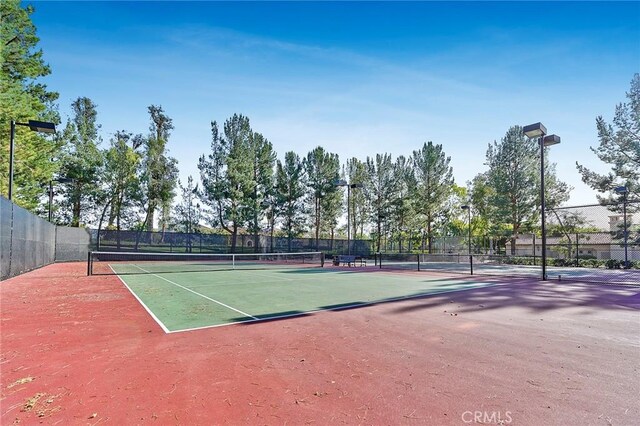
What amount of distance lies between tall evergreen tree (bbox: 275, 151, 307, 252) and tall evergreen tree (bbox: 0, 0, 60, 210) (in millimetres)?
22952

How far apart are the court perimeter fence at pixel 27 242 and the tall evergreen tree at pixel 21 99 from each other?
3355 mm

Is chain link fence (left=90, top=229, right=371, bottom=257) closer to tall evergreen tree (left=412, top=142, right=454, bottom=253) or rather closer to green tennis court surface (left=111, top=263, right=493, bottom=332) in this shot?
tall evergreen tree (left=412, top=142, right=454, bottom=253)

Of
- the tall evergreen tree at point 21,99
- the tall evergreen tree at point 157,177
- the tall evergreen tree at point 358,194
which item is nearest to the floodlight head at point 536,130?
the tall evergreen tree at point 21,99

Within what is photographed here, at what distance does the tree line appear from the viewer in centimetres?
2431

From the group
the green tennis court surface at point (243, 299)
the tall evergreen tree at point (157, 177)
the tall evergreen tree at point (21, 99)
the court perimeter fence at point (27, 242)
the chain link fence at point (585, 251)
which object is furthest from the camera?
the tall evergreen tree at point (157, 177)

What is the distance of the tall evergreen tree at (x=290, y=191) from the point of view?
4166 cm

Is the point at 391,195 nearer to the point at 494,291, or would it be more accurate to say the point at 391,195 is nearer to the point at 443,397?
the point at 494,291

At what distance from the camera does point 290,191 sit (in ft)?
137

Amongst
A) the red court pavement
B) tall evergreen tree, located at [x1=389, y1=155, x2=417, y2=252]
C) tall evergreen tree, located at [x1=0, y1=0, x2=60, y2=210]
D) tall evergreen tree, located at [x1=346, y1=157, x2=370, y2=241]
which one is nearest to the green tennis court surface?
the red court pavement

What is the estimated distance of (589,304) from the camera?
812 cm

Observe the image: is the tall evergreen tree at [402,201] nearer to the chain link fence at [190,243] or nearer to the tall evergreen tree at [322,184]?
the tall evergreen tree at [322,184]

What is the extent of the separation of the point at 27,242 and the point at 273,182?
27517 millimetres

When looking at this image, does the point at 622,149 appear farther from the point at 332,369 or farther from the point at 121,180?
the point at 121,180

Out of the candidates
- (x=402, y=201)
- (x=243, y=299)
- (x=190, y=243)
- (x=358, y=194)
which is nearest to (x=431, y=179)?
(x=402, y=201)
